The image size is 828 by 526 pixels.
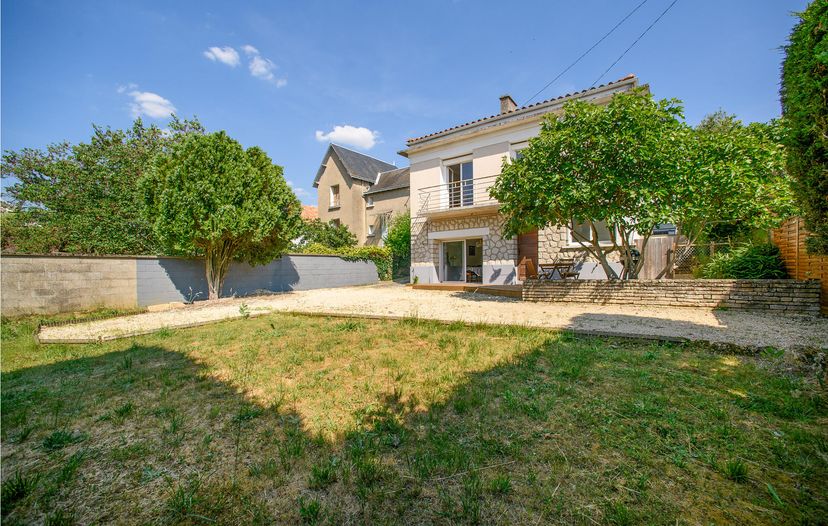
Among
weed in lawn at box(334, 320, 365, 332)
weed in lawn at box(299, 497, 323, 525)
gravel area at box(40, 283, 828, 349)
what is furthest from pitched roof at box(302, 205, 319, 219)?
weed in lawn at box(299, 497, 323, 525)

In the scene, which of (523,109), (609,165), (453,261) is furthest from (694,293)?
(453,261)

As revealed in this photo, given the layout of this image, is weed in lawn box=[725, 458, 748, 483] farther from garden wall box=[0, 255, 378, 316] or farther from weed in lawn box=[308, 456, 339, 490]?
garden wall box=[0, 255, 378, 316]

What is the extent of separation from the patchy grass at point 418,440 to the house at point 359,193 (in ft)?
60.4

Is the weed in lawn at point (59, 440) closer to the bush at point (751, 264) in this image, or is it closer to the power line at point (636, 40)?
the bush at point (751, 264)

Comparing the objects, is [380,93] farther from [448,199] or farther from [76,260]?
[76,260]

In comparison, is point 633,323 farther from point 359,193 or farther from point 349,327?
point 359,193

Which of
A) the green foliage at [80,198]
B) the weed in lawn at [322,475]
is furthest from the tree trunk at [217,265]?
the weed in lawn at [322,475]

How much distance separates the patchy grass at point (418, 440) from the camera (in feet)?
5.58

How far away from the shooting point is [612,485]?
183 centimetres

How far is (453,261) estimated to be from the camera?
16.0 metres

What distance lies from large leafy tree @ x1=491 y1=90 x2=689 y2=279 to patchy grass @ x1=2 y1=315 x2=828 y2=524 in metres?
4.47

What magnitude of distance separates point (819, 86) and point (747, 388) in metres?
2.89

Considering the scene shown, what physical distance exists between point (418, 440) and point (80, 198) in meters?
21.0

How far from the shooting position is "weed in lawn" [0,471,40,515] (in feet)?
5.81
